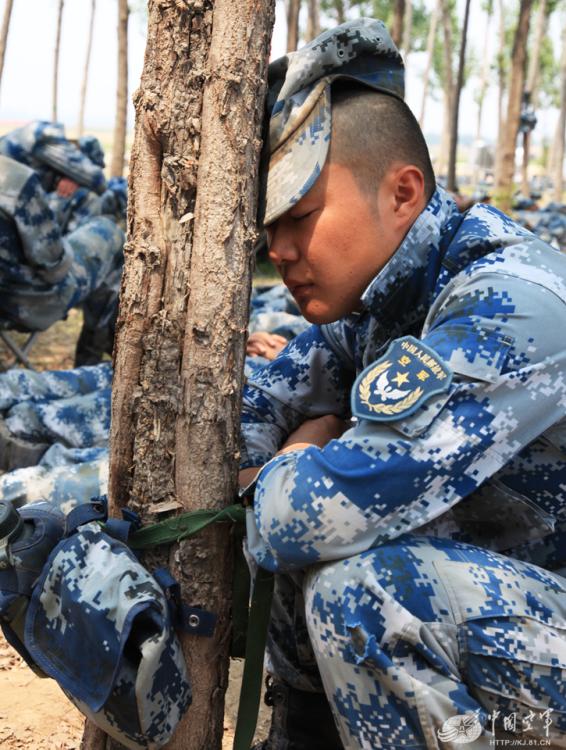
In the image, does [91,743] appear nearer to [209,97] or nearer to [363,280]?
[363,280]

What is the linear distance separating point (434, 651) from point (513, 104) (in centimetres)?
1354

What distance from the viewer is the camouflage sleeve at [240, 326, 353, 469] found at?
87.6 inches

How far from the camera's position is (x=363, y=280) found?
6.26ft

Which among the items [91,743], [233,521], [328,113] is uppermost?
[328,113]

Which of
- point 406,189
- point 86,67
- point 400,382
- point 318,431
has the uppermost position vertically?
point 406,189

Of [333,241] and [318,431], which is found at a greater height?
[333,241]

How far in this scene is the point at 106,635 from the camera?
160 centimetres

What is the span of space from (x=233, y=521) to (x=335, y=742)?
2.06ft

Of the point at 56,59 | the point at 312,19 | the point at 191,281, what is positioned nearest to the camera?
the point at 191,281

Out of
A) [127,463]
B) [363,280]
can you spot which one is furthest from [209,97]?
[127,463]

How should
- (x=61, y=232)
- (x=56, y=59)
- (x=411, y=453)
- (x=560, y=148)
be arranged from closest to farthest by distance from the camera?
(x=411, y=453) < (x=61, y=232) < (x=56, y=59) < (x=560, y=148)

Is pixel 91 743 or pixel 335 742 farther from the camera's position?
pixel 335 742

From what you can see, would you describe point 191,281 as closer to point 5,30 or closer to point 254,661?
point 254,661

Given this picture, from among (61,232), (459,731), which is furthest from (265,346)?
(459,731)
